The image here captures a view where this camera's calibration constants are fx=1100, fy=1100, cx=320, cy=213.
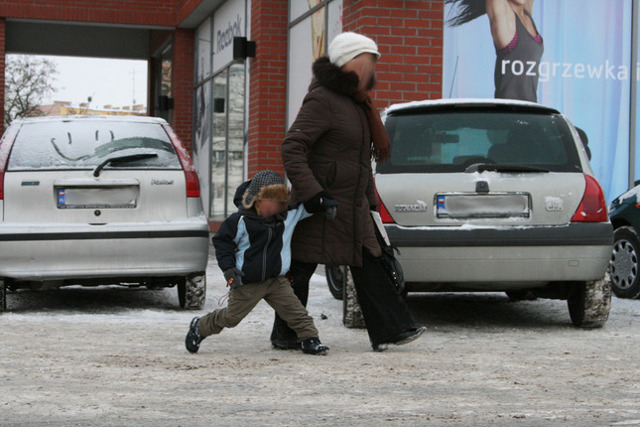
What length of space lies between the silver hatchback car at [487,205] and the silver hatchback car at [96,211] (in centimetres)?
166

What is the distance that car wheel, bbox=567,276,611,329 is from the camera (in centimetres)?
677

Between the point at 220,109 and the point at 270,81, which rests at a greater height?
the point at 270,81

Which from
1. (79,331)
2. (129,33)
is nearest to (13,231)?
(79,331)

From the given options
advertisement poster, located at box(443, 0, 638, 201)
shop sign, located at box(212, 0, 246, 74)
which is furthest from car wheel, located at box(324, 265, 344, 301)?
shop sign, located at box(212, 0, 246, 74)

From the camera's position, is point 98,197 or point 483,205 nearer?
point 483,205

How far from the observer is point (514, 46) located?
11.9 metres

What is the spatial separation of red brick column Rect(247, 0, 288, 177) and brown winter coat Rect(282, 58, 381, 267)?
29.8ft

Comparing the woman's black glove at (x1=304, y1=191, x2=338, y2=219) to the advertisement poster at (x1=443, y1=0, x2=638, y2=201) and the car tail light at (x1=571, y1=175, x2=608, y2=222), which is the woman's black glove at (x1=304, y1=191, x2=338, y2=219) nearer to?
the car tail light at (x1=571, y1=175, x2=608, y2=222)

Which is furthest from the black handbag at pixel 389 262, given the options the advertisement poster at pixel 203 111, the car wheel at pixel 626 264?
the advertisement poster at pixel 203 111

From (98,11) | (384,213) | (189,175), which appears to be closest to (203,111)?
(98,11)

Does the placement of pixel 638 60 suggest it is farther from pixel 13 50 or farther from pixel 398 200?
pixel 13 50

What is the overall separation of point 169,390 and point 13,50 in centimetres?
2369

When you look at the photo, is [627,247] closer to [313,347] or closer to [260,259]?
[313,347]

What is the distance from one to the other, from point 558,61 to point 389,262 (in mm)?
6804
